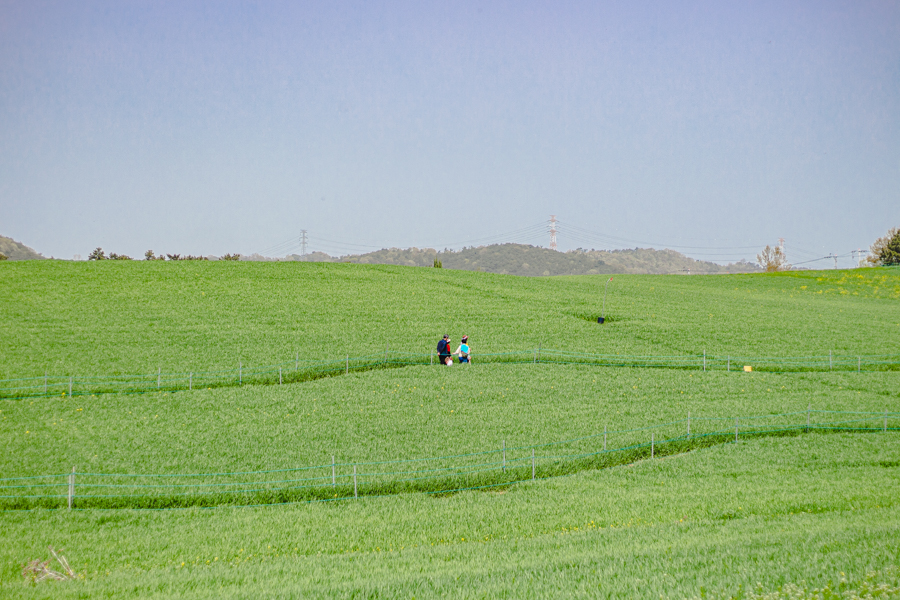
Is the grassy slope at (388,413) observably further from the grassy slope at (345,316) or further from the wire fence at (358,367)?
the grassy slope at (345,316)

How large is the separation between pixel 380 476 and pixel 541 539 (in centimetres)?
686

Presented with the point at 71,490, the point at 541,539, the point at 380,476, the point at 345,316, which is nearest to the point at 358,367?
the point at 345,316

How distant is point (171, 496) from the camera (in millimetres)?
17062

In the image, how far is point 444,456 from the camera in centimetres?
2012

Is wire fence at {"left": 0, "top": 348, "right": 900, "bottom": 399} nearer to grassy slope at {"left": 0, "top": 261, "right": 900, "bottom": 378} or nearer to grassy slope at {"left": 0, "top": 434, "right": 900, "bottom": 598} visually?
grassy slope at {"left": 0, "top": 261, "right": 900, "bottom": 378}

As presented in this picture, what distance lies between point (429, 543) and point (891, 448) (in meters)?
16.9

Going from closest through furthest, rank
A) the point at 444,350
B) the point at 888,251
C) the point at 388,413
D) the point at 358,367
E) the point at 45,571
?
1. the point at 45,571
2. the point at 388,413
3. the point at 358,367
4. the point at 444,350
5. the point at 888,251

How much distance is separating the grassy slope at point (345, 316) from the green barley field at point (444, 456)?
13.7 inches

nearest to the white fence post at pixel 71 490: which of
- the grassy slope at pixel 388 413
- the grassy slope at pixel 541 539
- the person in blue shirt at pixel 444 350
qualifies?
the grassy slope at pixel 541 539

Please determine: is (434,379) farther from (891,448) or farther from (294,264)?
(294,264)

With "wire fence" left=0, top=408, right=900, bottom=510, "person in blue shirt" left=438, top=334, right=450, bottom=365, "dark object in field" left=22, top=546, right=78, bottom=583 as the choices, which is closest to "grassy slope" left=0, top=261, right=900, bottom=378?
"person in blue shirt" left=438, top=334, right=450, bottom=365

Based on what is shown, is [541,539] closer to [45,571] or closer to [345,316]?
[45,571]

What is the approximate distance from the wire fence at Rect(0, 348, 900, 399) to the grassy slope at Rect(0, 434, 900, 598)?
1357 cm

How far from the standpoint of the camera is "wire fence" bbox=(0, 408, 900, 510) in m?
17.1
